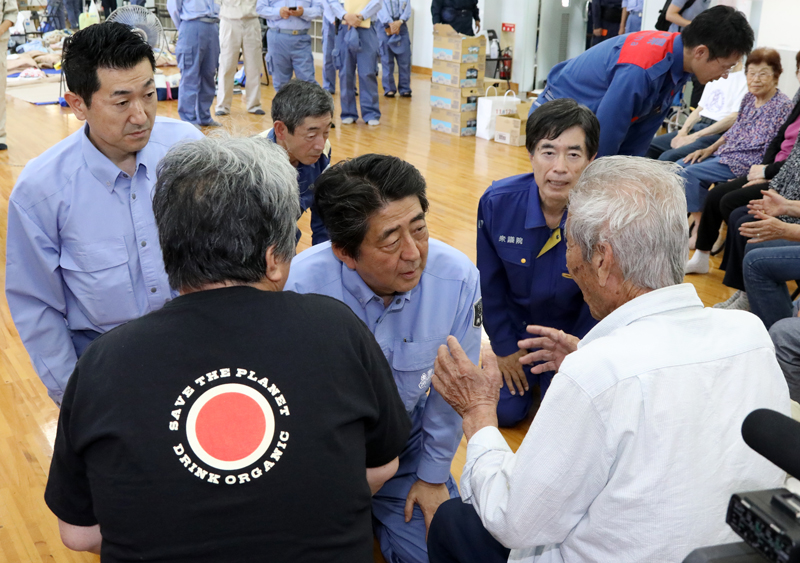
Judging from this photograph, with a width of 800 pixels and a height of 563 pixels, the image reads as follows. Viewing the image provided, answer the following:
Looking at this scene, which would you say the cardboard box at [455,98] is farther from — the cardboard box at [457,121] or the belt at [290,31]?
the belt at [290,31]

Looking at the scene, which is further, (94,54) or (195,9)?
(195,9)

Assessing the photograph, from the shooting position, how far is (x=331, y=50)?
30.6ft

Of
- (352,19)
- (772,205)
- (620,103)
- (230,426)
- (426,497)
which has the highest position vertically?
(352,19)

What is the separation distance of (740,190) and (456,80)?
4362 millimetres

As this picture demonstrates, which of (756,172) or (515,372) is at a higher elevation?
(756,172)

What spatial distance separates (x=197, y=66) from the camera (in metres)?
7.58

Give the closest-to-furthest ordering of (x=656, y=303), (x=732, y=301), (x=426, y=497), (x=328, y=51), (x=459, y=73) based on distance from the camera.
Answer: (x=656, y=303)
(x=426, y=497)
(x=732, y=301)
(x=459, y=73)
(x=328, y=51)

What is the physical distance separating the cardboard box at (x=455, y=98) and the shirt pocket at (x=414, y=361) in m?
6.18

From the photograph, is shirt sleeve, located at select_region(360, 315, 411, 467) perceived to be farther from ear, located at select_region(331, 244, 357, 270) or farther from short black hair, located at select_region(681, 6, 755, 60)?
short black hair, located at select_region(681, 6, 755, 60)

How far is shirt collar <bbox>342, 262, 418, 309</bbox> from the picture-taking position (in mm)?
1926

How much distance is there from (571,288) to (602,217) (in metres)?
1.32

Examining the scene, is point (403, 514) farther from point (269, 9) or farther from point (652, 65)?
point (269, 9)

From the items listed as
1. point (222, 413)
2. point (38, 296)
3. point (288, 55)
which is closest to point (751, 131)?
point (38, 296)

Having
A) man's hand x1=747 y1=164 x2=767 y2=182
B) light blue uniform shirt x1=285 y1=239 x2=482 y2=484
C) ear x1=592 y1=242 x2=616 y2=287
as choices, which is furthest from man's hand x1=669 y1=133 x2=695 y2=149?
ear x1=592 y1=242 x2=616 y2=287
